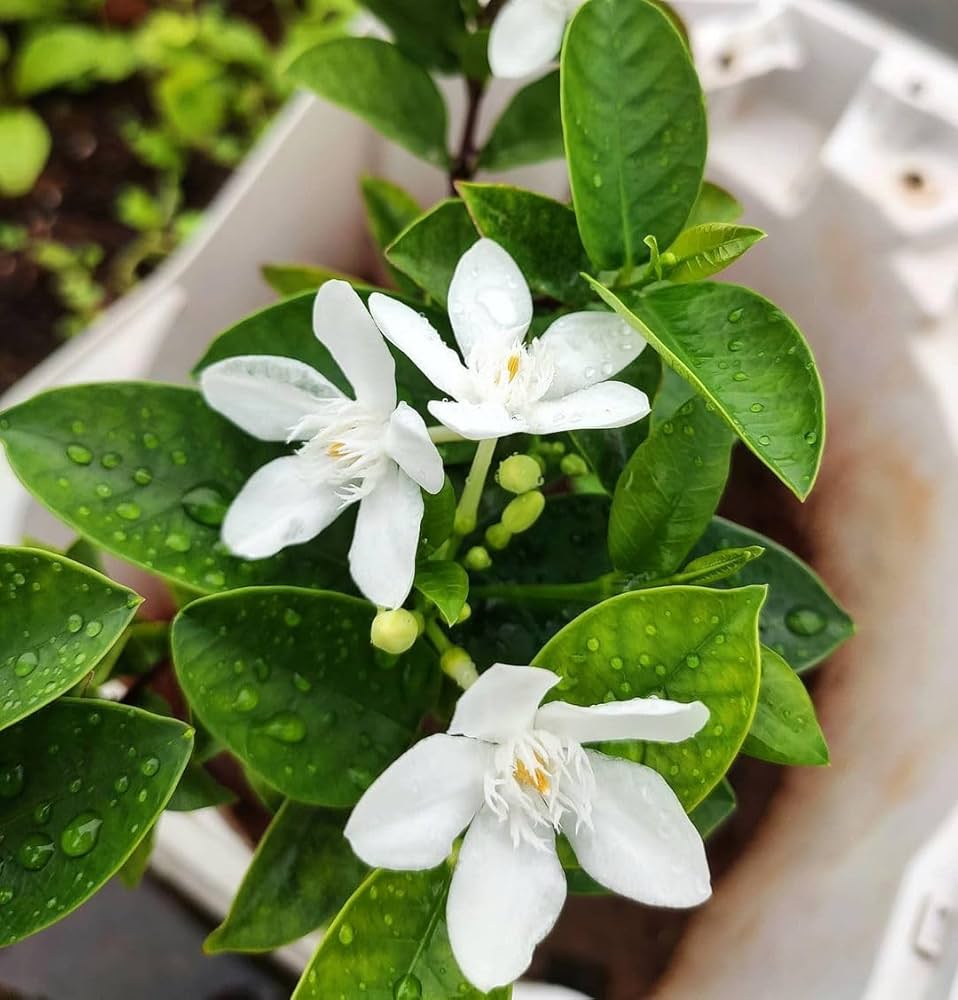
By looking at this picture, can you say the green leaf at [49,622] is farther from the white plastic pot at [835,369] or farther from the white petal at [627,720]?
the white plastic pot at [835,369]

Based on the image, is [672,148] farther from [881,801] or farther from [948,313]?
[881,801]

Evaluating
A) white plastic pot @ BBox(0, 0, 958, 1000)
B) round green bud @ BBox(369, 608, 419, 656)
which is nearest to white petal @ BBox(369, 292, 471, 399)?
round green bud @ BBox(369, 608, 419, 656)

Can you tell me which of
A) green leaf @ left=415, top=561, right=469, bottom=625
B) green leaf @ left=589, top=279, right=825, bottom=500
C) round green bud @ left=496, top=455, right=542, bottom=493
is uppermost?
green leaf @ left=589, top=279, right=825, bottom=500

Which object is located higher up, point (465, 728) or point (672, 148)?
point (672, 148)

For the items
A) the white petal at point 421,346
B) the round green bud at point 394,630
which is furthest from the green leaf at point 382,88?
the round green bud at point 394,630

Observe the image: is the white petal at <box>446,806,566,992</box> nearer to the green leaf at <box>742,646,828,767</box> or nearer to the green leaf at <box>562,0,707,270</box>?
the green leaf at <box>742,646,828,767</box>

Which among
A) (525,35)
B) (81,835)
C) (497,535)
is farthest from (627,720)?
(525,35)

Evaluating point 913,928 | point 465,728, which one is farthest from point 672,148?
point 913,928
